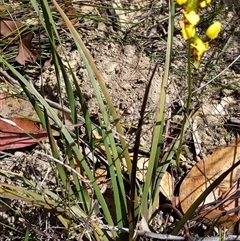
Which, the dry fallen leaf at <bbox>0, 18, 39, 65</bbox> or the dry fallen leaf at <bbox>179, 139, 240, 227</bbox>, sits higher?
the dry fallen leaf at <bbox>0, 18, 39, 65</bbox>

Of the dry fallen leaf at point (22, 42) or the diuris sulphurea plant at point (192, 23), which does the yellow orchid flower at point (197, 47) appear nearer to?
the diuris sulphurea plant at point (192, 23)

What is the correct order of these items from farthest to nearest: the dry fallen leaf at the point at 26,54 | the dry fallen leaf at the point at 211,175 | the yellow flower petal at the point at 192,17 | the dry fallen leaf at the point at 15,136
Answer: the dry fallen leaf at the point at 26,54, the dry fallen leaf at the point at 15,136, the dry fallen leaf at the point at 211,175, the yellow flower petal at the point at 192,17

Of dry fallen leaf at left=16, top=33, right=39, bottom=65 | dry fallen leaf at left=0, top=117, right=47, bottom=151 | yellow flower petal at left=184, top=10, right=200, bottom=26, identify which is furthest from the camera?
dry fallen leaf at left=16, top=33, right=39, bottom=65

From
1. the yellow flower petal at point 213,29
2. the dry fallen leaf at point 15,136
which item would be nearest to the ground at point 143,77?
the dry fallen leaf at point 15,136

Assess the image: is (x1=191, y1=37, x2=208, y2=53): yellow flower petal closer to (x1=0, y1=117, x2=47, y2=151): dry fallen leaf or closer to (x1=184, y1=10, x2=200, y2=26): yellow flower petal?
(x1=184, y1=10, x2=200, y2=26): yellow flower petal

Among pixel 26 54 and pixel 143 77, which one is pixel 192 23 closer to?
pixel 143 77

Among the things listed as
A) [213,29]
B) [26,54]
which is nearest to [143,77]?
[26,54]

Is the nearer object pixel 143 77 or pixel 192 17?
pixel 192 17

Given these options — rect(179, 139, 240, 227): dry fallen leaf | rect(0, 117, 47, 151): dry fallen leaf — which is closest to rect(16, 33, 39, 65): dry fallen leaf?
rect(0, 117, 47, 151): dry fallen leaf
